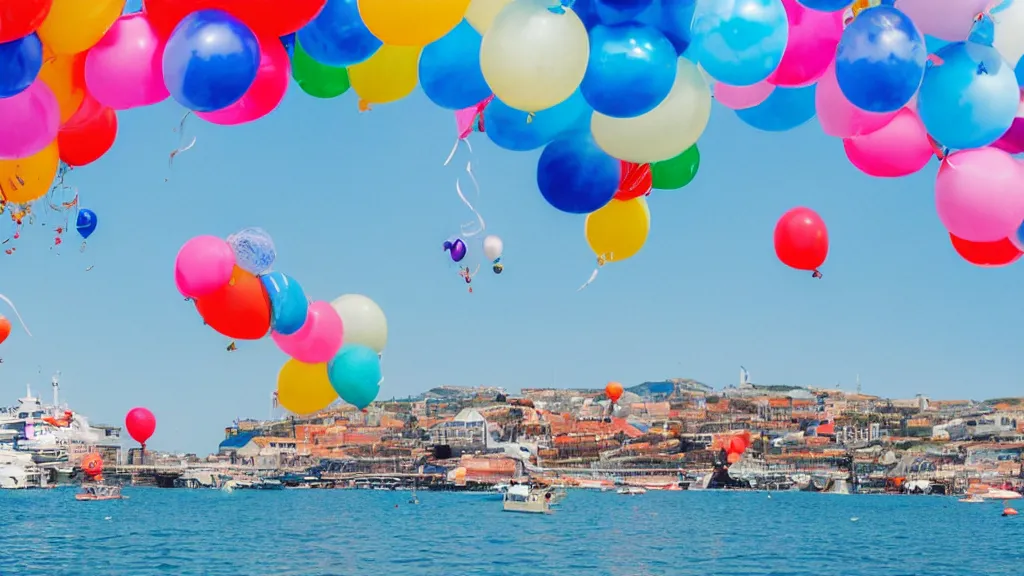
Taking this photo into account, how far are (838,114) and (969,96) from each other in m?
0.47

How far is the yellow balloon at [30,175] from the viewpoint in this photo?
4.25 m

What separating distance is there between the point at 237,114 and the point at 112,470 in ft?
290

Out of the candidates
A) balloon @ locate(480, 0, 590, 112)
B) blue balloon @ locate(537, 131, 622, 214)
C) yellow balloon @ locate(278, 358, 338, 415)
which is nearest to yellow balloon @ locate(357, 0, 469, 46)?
balloon @ locate(480, 0, 590, 112)

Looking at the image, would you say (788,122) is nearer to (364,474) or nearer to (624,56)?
(624,56)

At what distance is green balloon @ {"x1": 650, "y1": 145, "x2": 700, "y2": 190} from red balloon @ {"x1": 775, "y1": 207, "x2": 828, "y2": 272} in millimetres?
509

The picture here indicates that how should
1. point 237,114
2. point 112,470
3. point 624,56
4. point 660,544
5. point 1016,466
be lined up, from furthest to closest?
point 112,470
point 1016,466
point 660,544
point 237,114
point 624,56

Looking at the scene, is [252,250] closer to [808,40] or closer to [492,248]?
[808,40]

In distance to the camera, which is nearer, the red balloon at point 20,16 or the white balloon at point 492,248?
the red balloon at point 20,16

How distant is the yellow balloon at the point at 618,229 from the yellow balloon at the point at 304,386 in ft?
4.08

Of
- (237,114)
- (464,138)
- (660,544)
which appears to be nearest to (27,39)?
(237,114)

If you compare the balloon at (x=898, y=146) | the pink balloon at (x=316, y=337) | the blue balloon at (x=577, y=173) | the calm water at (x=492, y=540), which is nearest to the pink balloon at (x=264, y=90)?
the blue balloon at (x=577, y=173)

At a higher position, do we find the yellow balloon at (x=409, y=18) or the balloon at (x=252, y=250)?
the yellow balloon at (x=409, y=18)

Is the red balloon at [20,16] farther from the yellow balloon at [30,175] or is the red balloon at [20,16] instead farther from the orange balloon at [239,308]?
the orange balloon at [239,308]

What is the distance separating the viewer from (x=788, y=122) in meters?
4.61
